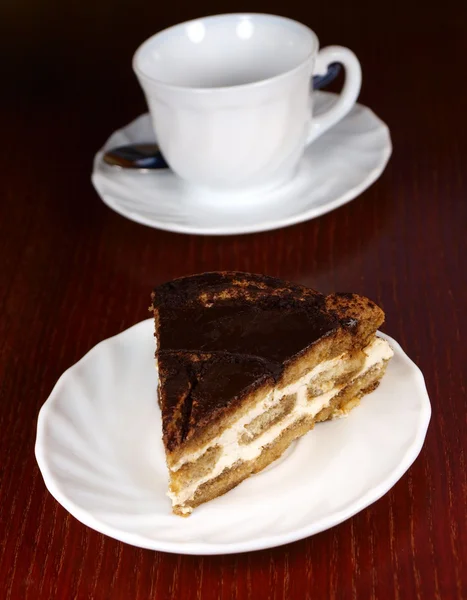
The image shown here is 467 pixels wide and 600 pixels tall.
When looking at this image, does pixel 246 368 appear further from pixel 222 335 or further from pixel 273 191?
pixel 273 191

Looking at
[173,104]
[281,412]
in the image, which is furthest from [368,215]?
[281,412]

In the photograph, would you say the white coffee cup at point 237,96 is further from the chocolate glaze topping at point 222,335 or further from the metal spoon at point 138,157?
the chocolate glaze topping at point 222,335

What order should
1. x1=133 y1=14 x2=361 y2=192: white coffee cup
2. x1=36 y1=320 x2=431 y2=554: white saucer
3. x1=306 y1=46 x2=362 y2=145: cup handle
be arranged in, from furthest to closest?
x1=306 y1=46 x2=362 y2=145: cup handle, x1=133 y1=14 x2=361 y2=192: white coffee cup, x1=36 y1=320 x2=431 y2=554: white saucer

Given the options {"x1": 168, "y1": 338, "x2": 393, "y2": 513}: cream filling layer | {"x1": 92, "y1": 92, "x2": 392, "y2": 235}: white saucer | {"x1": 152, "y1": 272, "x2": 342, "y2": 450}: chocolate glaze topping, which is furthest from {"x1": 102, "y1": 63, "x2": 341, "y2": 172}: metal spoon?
{"x1": 168, "y1": 338, "x2": 393, "y2": 513}: cream filling layer

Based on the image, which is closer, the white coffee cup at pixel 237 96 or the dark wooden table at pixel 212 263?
the dark wooden table at pixel 212 263

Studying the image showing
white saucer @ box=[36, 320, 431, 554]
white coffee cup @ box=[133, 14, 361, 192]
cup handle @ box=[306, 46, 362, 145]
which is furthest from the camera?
cup handle @ box=[306, 46, 362, 145]

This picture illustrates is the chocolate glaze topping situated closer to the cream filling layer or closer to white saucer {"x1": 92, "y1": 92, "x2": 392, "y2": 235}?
the cream filling layer

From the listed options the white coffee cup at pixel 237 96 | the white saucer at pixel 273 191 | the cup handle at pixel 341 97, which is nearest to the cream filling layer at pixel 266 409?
the white saucer at pixel 273 191

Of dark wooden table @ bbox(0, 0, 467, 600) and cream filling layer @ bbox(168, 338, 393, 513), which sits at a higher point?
cream filling layer @ bbox(168, 338, 393, 513)
